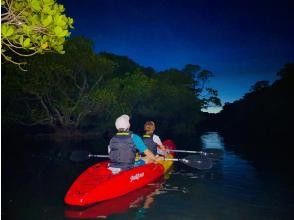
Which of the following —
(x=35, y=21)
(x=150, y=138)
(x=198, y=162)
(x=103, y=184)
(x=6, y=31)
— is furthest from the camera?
(x=150, y=138)

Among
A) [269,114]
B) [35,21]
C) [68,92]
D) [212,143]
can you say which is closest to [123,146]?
[35,21]

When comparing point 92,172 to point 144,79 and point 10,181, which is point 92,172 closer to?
point 10,181

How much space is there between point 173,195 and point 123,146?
6.48ft

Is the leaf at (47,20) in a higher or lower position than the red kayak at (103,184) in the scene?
higher

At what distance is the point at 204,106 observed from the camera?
49188 millimetres

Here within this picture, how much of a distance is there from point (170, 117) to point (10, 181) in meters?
37.5

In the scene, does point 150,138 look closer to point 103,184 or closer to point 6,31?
point 103,184

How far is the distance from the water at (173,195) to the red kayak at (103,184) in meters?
0.19

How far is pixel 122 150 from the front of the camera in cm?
919

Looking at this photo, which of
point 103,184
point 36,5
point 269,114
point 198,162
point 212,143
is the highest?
point 269,114

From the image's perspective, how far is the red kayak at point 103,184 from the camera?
8047 millimetres

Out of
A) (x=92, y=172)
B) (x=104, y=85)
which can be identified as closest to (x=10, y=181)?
(x=92, y=172)

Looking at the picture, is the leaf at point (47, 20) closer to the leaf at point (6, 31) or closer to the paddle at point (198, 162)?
the leaf at point (6, 31)

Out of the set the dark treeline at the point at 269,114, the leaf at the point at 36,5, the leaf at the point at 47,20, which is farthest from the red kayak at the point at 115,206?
the dark treeline at the point at 269,114
